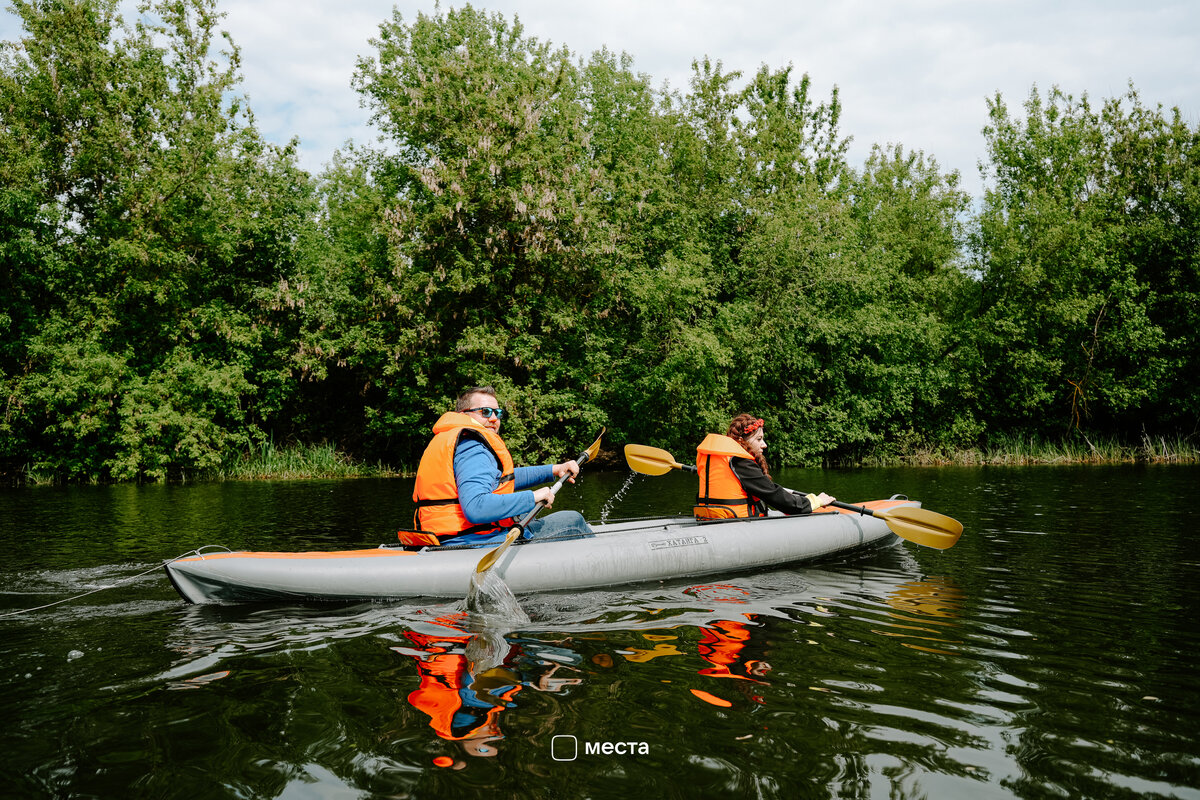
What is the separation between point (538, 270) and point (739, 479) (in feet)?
46.1

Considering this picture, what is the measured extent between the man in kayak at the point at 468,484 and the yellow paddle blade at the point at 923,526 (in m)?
3.14

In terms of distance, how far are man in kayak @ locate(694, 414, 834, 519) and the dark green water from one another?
591 millimetres

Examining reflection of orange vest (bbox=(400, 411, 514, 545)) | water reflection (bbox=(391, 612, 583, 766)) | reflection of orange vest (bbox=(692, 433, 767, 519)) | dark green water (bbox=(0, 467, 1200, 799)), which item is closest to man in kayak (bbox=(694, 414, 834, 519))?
reflection of orange vest (bbox=(692, 433, 767, 519))

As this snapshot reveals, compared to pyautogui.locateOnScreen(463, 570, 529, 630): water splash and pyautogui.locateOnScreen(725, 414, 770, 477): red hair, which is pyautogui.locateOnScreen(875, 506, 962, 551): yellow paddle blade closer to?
pyautogui.locateOnScreen(725, 414, 770, 477): red hair

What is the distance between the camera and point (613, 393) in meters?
20.4

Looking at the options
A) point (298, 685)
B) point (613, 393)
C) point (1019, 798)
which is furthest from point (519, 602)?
point (613, 393)

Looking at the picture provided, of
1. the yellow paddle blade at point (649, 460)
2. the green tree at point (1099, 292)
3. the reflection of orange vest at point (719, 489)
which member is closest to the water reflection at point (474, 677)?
the reflection of orange vest at point (719, 489)

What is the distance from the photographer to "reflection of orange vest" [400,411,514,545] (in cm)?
485

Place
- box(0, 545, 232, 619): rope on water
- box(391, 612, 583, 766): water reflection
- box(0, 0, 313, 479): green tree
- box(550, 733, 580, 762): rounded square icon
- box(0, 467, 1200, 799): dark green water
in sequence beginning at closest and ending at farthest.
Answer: box(0, 467, 1200, 799): dark green water
box(550, 733, 580, 762): rounded square icon
box(391, 612, 583, 766): water reflection
box(0, 545, 232, 619): rope on water
box(0, 0, 313, 479): green tree

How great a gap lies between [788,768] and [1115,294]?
87.8 feet

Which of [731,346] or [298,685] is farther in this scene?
[731,346]

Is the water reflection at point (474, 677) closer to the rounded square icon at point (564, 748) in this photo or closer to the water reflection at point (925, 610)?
the rounded square icon at point (564, 748)

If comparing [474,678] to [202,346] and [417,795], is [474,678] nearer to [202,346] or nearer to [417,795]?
[417,795]

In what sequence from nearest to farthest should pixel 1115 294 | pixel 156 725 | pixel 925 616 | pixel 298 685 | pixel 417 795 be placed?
pixel 417 795 < pixel 156 725 < pixel 298 685 < pixel 925 616 < pixel 1115 294
